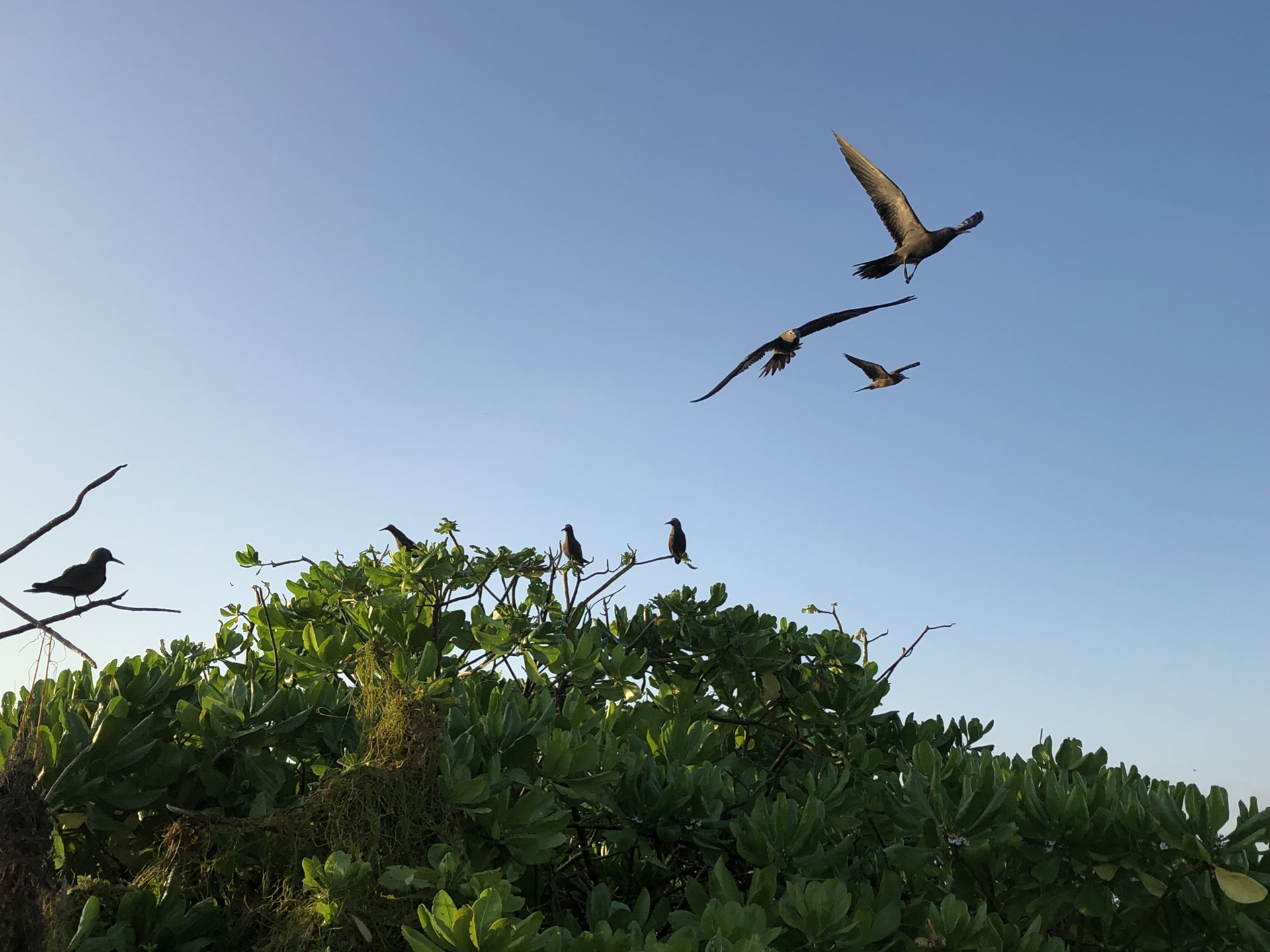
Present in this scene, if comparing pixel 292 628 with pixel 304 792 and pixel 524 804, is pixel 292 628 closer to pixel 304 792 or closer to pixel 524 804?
pixel 304 792

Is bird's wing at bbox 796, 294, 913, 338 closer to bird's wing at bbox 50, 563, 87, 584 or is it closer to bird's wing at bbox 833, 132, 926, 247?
bird's wing at bbox 833, 132, 926, 247

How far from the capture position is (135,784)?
402cm

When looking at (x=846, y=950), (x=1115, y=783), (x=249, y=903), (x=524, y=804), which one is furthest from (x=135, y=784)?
(x=1115, y=783)

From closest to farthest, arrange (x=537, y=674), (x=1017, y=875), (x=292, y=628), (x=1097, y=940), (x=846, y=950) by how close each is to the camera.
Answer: (x=846, y=950), (x=1017, y=875), (x=1097, y=940), (x=537, y=674), (x=292, y=628)

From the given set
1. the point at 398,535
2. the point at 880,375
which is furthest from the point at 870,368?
the point at 398,535

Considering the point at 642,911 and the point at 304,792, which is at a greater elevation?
the point at 304,792

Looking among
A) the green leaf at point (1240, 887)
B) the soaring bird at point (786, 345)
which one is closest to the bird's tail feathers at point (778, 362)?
the soaring bird at point (786, 345)

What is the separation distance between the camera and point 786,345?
7.81 meters

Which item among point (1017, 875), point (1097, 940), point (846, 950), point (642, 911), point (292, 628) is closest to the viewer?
point (846, 950)

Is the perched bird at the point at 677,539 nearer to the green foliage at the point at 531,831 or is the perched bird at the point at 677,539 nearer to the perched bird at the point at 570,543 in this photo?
the perched bird at the point at 570,543

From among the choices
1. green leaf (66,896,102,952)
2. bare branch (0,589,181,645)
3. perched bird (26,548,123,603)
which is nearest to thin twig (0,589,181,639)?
bare branch (0,589,181,645)

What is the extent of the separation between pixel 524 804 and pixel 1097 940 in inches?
117

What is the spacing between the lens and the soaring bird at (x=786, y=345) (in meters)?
7.14

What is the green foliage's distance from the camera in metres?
3.48
